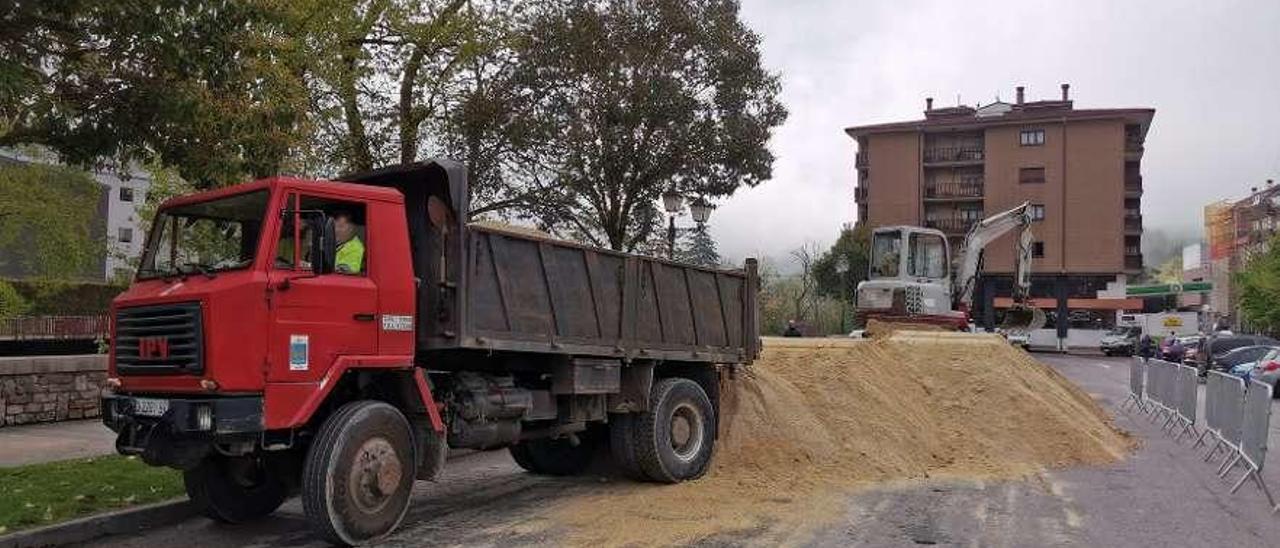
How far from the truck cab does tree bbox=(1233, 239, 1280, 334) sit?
155ft

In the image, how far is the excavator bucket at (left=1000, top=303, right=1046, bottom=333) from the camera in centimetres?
2436

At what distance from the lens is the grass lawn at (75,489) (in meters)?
7.42

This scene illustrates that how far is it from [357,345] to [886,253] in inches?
700

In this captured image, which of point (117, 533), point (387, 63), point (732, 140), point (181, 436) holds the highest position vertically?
point (387, 63)

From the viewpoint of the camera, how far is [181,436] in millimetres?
6625

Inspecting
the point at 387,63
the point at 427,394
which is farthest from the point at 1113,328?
the point at 427,394

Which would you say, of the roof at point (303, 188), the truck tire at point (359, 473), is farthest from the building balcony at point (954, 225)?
the truck tire at point (359, 473)

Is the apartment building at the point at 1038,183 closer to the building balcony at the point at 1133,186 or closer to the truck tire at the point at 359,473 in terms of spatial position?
the building balcony at the point at 1133,186

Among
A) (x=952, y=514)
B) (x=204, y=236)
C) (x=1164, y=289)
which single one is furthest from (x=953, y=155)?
(x=204, y=236)

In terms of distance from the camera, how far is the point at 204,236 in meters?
7.78

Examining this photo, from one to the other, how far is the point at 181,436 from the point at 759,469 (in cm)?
593

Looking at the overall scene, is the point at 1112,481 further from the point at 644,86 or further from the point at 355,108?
the point at 355,108

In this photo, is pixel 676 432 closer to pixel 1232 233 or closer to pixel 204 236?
pixel 204 236

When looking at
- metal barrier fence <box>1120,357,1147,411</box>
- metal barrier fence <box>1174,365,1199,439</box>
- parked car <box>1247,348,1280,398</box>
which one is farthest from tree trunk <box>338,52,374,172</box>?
parked car <box>1247,348,1280,398</box>
